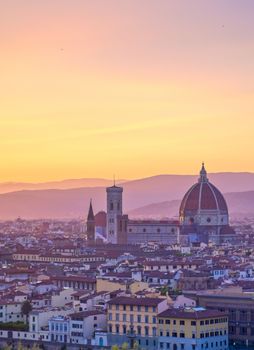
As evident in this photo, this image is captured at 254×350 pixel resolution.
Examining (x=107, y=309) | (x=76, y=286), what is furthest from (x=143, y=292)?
(x=76, y=286)

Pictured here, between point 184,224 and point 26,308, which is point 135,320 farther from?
point 184,224

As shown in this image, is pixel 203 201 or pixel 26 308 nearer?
pixel 26 308

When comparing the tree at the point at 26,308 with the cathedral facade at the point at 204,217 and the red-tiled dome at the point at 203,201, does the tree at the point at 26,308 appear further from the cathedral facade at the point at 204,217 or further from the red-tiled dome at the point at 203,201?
the red-tiled dome at the point at 203,201

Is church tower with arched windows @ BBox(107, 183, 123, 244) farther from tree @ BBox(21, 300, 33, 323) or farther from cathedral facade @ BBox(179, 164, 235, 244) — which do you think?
tree @ BBox(21, 300, 33, 323)

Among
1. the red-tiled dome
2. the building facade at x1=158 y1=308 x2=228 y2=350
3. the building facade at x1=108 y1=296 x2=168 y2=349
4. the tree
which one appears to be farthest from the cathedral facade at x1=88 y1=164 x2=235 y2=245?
the building facade at x1=158 y1=308 x2=228 y2=350

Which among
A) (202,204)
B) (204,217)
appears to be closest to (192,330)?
(204,217)

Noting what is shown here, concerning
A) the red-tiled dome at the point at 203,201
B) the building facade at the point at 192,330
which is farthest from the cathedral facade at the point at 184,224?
the building facade at the point at 192,330

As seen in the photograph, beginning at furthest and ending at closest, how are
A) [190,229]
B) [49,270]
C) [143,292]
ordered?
[190,229] → [49,270] → [143,292]

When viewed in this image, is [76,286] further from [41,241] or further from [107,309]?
[41,241]
